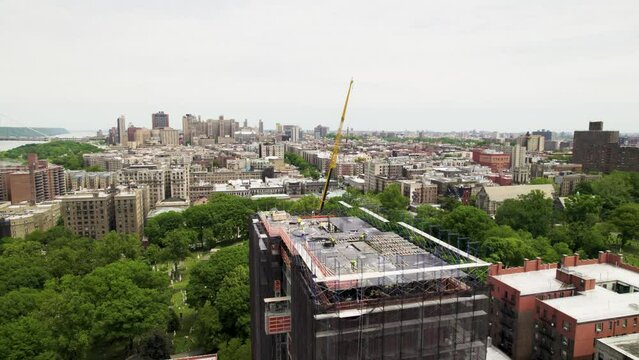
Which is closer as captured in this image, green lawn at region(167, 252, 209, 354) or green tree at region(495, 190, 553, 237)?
green lawn at region(167, 252, 209, 354)

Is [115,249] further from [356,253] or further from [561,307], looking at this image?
[561,307]

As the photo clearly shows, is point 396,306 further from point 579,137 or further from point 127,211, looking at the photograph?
point 579,137

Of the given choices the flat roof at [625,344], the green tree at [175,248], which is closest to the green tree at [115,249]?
the green tree at [175,248]

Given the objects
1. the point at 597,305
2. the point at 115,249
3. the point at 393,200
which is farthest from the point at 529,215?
the point at 115,249

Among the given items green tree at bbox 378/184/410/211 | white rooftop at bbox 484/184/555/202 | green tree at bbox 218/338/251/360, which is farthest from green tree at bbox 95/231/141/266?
white rooftop at bbox 484/184/555/202

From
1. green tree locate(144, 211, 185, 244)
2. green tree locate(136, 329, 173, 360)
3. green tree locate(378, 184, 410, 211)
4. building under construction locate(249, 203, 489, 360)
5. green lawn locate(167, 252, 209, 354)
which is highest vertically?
building under construction locate(249, 203, 489, 360)

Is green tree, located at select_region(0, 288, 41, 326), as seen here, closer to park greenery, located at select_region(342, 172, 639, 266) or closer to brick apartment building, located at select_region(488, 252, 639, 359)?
park greenery, located at select_region(342, 172, 639, 266)
